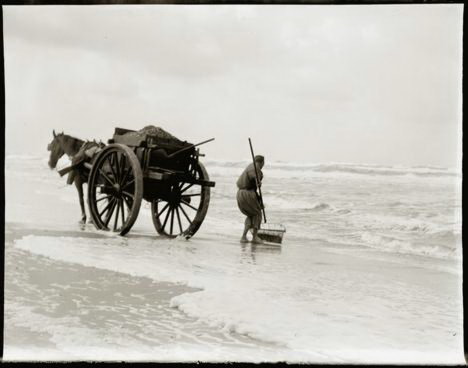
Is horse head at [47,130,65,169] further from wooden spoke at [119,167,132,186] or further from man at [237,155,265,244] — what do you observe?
man at [237,155,265,244]

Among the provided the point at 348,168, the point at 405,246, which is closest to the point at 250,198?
the point at 348,168

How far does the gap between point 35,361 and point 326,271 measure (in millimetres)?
3558

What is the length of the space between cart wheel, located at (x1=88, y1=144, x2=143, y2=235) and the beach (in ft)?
1.12

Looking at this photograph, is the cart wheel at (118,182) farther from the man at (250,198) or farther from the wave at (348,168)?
the man at (250,198)

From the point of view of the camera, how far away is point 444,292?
733 centimetres

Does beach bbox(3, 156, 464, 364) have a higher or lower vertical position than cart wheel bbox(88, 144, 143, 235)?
lower

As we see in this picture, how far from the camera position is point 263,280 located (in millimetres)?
7570

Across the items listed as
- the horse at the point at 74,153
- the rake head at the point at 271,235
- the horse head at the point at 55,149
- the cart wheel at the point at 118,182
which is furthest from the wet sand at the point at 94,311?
the horse at the point at 74,153

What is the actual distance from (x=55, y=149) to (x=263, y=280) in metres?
4.44

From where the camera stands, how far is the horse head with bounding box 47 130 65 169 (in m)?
9.50

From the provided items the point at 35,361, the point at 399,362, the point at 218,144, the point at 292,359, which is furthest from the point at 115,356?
the point at 218,144

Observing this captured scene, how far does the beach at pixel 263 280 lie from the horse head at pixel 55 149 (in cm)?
32

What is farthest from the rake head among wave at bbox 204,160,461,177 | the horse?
the horse

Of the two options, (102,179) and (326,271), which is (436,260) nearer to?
(326,271)
